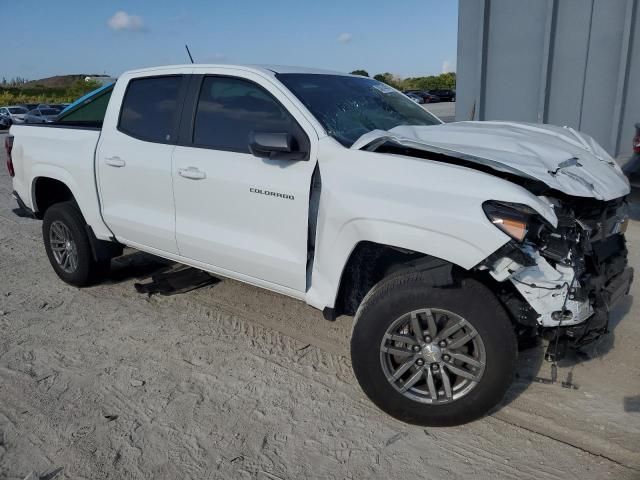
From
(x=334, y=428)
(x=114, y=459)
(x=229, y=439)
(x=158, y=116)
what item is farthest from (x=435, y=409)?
(x=158, y=116)

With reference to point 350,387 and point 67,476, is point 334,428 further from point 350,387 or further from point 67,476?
point 67,476

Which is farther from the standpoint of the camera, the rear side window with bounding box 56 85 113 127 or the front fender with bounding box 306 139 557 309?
the rear side window with bounding box 56 85 113 127

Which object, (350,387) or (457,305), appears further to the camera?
(350,387)

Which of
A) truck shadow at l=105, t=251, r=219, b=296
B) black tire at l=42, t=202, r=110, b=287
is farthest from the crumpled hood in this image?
black tire at l=42, t=202, r=110, b=287

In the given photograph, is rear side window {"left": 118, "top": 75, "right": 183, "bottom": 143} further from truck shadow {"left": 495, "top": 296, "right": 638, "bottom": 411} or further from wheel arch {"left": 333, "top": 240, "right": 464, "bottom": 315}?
truck shadow {"left": 495, "top": 296, "right": 638, "bottom": 411}

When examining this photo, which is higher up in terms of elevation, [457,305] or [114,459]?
[457,305]

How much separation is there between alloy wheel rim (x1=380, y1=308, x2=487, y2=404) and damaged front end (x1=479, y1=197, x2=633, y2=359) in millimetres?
301

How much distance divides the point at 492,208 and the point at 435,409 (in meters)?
1.12

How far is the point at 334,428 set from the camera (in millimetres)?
3008

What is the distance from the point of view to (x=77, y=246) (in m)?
4.91

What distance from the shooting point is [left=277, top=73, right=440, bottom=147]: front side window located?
3.47 m

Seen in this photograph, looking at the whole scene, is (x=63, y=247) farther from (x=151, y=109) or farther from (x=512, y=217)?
(x=512, y=217)

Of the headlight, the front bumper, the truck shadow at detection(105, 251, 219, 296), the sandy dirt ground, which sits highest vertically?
the headlight

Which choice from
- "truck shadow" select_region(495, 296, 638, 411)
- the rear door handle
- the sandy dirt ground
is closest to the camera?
the sandy dirt ground
